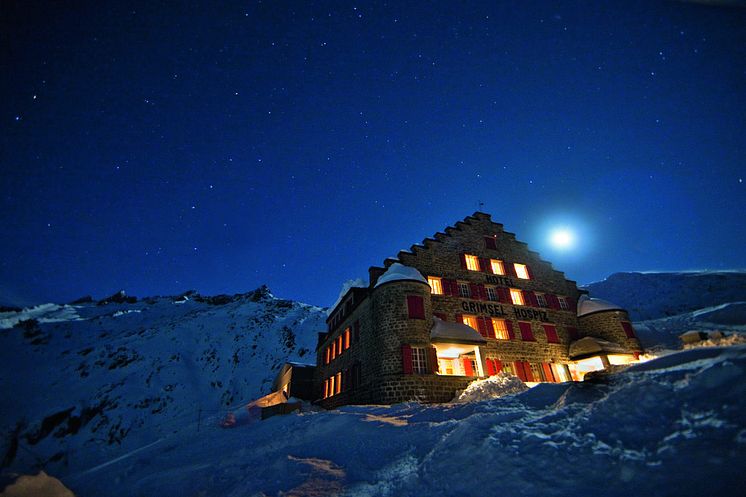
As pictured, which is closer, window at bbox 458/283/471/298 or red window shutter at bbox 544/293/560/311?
window at bbox 458/283/471/298

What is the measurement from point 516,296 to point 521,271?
2.40 m

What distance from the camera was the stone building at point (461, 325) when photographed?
16.9 m

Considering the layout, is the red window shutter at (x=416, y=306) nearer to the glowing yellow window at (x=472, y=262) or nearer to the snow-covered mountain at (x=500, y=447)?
the snow-covered mountain at (x=500, y=447)

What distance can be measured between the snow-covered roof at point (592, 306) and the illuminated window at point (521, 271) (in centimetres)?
449

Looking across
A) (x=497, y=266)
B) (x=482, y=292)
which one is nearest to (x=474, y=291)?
(x=482, y=292)

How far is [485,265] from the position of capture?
Result: 23.4 meters

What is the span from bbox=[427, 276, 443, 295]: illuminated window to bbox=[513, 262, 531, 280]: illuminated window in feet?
23.1

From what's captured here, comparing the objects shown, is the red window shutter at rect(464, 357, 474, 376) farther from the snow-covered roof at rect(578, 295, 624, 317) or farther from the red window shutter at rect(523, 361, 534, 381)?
the snow-covered roof at rect(578, 295, 624, 317)

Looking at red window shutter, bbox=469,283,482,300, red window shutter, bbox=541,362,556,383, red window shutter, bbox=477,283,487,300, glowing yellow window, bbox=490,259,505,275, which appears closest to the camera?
red window shutter, bbox=541,362,556,383

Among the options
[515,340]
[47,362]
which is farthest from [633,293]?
[47,362]

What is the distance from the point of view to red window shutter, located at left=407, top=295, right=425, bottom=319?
58.2ft

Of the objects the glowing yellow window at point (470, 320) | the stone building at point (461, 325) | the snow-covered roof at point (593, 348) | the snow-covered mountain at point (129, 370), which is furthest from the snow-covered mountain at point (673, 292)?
the snow-covered mountain at point (129, 370)

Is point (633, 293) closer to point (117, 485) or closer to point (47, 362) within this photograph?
point (117, 485)

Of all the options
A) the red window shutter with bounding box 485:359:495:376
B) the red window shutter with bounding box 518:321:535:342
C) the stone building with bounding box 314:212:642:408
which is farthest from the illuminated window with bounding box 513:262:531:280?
the red window shutter with bounding box 485:359:495:376
